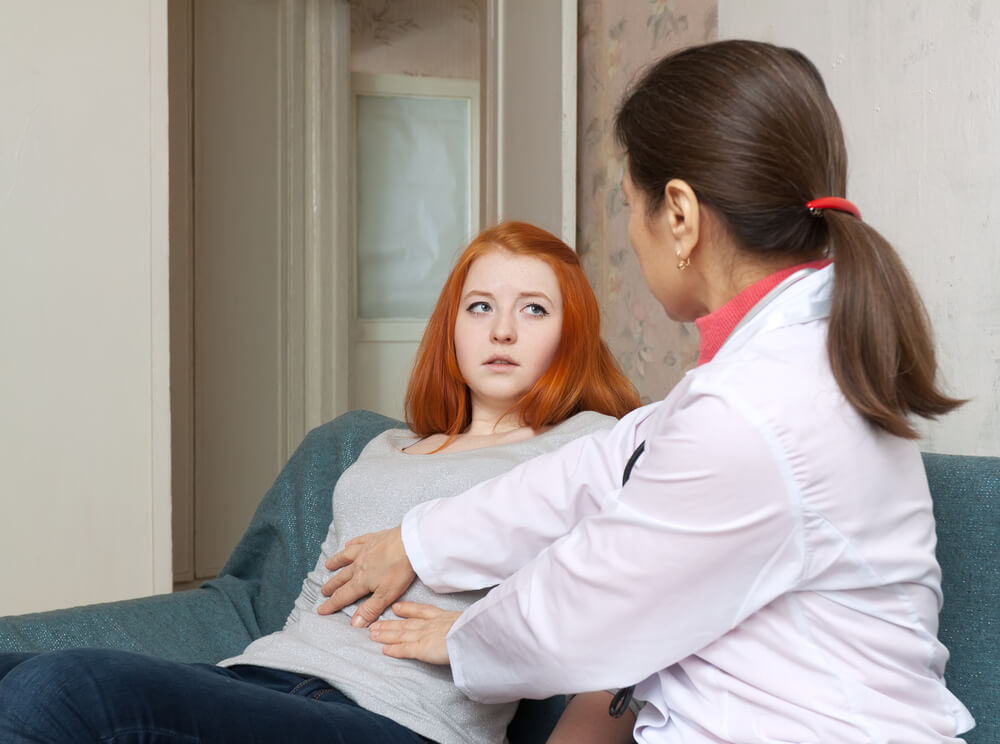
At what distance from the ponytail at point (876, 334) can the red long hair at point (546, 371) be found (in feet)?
2.35

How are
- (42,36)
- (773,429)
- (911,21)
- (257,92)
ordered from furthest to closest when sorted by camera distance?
1. (257,92)
2. (42,36)
3. (911,21)
4. (773,429)

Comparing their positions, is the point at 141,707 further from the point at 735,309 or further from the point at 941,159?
the point at 941,159

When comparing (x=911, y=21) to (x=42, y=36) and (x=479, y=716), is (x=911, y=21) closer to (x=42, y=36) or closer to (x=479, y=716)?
(x=479, y=716)

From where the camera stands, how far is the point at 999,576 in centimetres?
110

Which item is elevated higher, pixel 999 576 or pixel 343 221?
pixel 343 221

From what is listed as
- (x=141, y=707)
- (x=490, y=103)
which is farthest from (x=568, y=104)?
(x=141, y=707)

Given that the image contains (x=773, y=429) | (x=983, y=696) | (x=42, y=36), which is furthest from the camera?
(x=42, y=36)

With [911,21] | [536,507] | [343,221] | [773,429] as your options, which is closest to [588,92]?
[911,21]

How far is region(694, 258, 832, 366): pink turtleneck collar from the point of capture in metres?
0.94

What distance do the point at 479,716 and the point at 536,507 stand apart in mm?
274

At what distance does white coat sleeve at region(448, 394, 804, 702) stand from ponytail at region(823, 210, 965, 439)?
3.6 inches

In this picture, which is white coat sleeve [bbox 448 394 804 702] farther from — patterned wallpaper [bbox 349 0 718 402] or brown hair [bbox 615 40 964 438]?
patterned wallpaper [bbox 349 0 718 402]

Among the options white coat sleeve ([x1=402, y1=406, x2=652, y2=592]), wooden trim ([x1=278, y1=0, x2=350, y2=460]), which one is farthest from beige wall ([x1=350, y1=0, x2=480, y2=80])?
white coat sleeve ([x1=402, y1=406, x2=652, y2=592])

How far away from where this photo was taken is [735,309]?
0.95 m
